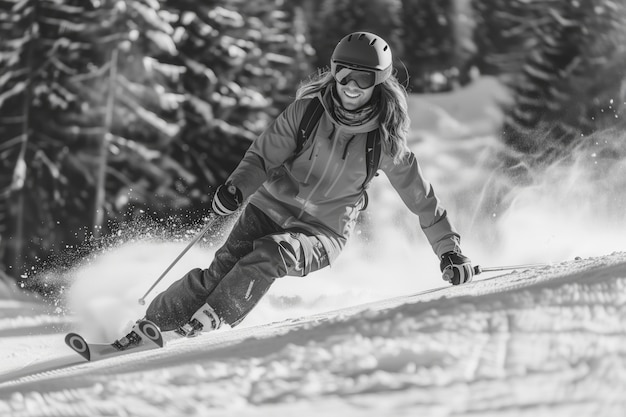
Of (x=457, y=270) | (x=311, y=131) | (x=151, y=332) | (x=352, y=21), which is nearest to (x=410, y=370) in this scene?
(x=151, y=332)

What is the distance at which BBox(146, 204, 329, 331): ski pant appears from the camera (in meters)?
3.81

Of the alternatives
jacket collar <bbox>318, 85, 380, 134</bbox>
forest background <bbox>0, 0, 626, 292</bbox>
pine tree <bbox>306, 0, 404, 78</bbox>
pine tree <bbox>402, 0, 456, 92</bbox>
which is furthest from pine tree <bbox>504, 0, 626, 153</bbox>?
jacket collar <bbox>318, 85, 380, 134</bbox>

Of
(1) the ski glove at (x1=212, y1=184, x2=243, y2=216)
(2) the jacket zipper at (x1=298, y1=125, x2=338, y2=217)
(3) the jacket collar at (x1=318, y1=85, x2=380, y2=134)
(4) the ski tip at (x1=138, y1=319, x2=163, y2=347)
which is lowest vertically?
(4) the ski tip at (x1=138, y1=319, x2=163, y2=347)

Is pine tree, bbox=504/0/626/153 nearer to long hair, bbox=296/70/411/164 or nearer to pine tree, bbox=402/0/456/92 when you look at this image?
pine tree, bbox=402/0/456/92

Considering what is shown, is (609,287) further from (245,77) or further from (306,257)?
(245,77)

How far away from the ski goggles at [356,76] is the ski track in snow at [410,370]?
5.49ft

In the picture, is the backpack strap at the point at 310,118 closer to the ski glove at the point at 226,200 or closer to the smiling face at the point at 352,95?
the smiling face at the point at 352,95

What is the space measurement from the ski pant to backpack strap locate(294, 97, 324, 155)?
49cm

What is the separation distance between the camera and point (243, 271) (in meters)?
3.82

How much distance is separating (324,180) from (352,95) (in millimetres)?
480

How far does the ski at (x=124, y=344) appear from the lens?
11.0 ft

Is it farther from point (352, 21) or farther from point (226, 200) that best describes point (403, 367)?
point (352, 21)

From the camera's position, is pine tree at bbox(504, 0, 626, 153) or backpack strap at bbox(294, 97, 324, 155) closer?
backpack strap at bbox(294, 97, 324, 155)

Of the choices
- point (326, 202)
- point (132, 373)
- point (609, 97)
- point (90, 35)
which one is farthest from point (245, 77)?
point (132, 373)
